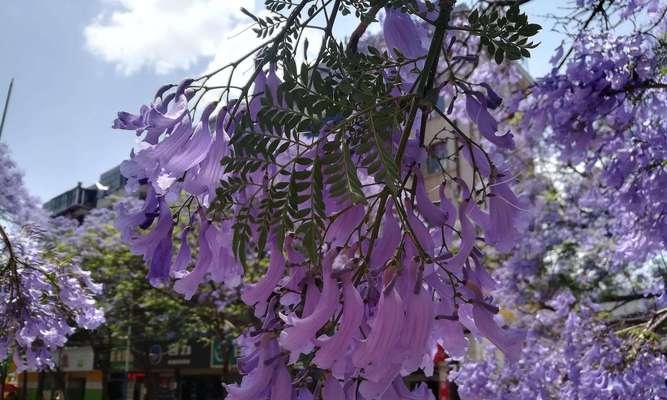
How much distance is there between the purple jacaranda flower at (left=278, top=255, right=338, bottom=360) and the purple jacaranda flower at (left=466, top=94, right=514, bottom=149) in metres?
0.50

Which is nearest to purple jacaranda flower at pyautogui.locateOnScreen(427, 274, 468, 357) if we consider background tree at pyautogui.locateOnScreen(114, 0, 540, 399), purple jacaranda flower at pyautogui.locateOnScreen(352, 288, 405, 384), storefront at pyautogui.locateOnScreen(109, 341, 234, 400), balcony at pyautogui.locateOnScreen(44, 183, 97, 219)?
background tree at pyautogui.locateOnScreen(114, 0, 540, 399)

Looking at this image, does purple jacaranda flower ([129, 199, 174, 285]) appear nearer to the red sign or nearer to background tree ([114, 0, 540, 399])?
background tree ([114, 0, 540, 399])

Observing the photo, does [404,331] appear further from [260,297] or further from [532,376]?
[532,376]

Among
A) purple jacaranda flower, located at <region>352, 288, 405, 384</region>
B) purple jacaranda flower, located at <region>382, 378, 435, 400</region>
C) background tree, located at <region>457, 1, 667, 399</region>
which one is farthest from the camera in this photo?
background tree, located at <region>457, 1, 667, 399</region>

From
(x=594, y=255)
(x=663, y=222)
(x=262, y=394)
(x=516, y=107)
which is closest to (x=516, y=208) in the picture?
(x=262, y=394)

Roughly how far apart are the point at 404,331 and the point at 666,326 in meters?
5.36

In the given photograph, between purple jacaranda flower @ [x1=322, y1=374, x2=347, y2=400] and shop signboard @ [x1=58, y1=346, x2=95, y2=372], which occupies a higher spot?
shop signboard @ [x1=58, y1=346, x2=95, y2=372]

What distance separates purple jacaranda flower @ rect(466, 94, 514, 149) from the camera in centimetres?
135

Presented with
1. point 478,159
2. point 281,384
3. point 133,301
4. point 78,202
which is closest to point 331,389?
point 281,384

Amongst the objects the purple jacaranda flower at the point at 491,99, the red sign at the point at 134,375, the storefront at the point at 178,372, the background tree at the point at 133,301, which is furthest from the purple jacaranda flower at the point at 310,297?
the red sign at the point at 134,375

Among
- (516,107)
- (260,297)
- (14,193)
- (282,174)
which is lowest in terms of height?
(260,297)

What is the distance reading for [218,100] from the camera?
1.30 meters

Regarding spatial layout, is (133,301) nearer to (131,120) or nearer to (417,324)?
(131,120)

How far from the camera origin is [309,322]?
3.42 feet
